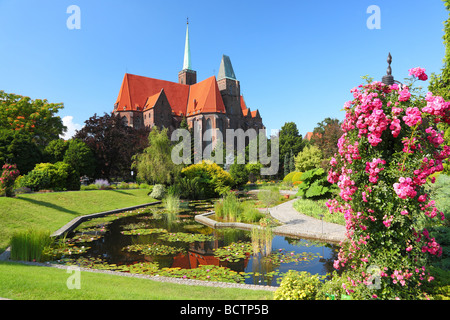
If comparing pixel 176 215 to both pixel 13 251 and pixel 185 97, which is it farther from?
pixel 185 97

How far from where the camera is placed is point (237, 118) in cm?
5872

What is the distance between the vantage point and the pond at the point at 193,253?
642 centimetres

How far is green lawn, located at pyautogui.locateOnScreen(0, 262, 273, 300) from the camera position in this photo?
4082mm

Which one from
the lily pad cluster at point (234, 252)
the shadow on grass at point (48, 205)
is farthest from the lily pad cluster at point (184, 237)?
the shadow on grass at point (48, 205)

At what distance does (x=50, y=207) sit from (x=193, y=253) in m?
9.12

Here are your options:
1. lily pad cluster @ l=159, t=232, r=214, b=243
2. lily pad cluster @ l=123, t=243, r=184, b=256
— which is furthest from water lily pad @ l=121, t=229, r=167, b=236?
lily pad cluster @ l=123, t=243, r=184, b=256

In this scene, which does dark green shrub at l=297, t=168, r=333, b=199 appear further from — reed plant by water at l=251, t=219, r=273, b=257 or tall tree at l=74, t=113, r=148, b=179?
tall tree at l=74, t=113, r=148, b=179

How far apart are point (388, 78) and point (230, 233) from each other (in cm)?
731

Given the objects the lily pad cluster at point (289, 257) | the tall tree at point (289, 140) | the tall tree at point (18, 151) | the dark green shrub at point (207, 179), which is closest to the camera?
the lily pad cluster at point (289, 257)

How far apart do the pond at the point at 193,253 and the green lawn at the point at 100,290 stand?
1198 millimetres

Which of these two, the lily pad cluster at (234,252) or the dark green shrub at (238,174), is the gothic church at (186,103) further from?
the lily pad cluster at (234,252)

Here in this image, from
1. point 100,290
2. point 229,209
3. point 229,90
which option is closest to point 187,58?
point 229,90

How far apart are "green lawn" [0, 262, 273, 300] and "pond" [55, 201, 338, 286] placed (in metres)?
1.20
